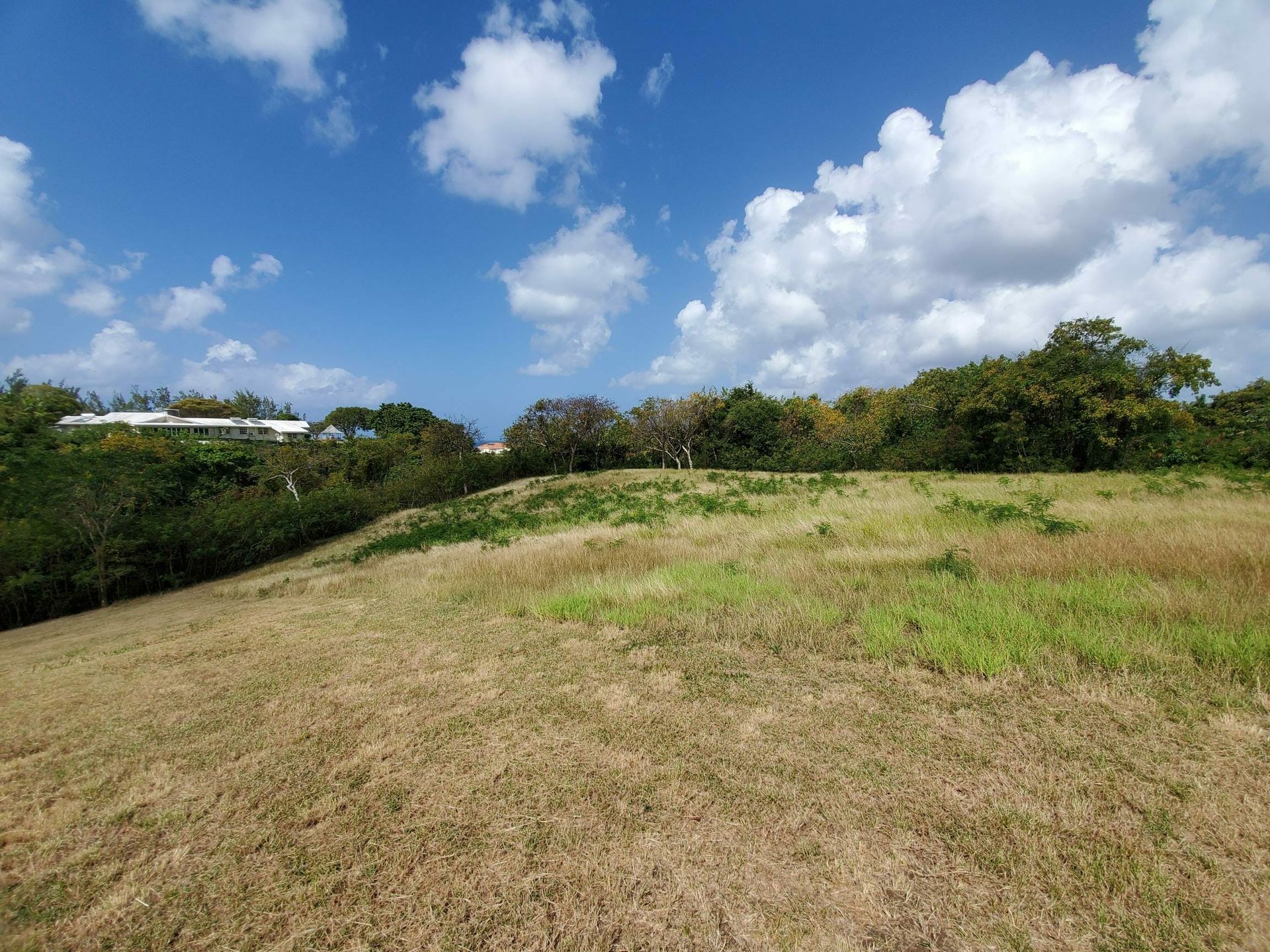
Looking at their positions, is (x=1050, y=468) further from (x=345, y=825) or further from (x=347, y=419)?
(x=347, y=419)

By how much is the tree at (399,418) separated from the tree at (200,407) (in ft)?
88.9

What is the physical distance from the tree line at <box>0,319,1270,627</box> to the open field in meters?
14.7

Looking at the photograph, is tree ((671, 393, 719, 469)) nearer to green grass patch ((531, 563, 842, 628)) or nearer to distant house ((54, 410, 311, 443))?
green grass patch ((531, 563, 842, 628))

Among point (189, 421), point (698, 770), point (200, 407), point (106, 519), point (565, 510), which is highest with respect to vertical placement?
point (200, 407)

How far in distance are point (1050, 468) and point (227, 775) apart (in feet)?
101

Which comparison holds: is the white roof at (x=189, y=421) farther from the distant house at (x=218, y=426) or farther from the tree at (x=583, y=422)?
the tree at (x=583, y=422)

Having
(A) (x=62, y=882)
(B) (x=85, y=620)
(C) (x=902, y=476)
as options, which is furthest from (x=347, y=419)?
(A) (x=62, y=882)

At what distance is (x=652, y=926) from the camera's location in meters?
1.96

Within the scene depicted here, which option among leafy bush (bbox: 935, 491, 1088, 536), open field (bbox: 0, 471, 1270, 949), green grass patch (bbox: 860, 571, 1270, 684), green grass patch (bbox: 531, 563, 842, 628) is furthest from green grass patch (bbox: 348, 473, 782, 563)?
green grass patch (bbox: 860, 571, 1270, 684)

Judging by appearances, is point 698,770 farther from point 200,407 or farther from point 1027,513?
point 200,407

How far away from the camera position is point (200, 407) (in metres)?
72.6

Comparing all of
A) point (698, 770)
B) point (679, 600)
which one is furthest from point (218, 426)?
point (698, 770)

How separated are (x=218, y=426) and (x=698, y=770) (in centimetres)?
8757

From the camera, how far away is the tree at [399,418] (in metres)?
66.0
